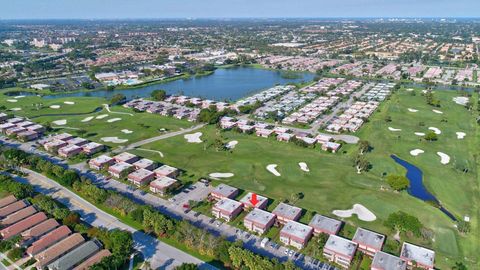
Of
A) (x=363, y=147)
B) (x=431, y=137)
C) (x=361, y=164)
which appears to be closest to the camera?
(x=361, y=164)

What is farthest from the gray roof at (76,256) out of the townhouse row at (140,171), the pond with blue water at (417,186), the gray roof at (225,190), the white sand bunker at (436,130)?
the white sand bunker at (436,130)

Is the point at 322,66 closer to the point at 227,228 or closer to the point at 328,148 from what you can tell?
the point at 328,148

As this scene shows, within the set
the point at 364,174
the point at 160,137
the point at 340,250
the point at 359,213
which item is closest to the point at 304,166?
the point at 364,174

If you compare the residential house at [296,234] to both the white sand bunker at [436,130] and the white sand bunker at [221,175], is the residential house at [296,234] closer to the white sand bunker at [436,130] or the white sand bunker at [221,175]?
the white sand bunker at [221,175]

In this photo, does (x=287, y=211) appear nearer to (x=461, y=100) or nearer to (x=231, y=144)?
(x=231, y=144)

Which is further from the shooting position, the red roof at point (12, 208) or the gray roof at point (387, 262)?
the red roof at point (12, 208)

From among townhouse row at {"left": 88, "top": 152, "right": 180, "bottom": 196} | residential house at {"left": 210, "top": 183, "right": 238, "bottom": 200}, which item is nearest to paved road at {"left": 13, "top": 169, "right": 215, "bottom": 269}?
townhouse row at {"left": 88, "top": 152, "right": 180, "bottom": 196}
